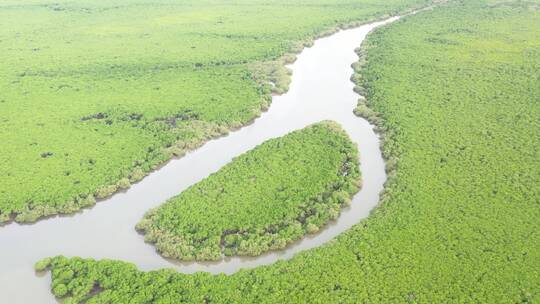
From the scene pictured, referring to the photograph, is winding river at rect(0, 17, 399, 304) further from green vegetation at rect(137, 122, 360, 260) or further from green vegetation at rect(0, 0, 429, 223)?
green vegetation at rect(0, 0, 429, 223)

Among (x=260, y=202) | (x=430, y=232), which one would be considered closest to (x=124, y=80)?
(x=260, y=202)

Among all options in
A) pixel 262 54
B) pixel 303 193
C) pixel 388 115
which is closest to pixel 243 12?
pixel 262 54

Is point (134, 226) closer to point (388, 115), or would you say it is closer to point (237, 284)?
point (237, 284)

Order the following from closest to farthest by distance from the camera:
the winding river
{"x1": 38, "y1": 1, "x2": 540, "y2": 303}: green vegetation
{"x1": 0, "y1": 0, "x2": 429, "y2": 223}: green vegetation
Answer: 1. {"x1": 38, "y1": 1, "x2": 540, "y2": 303}: green vegetation
2. the winding river
3. {"x1": 0, "y1": 0, "x2": 429, "y2": 223}: green vegetation

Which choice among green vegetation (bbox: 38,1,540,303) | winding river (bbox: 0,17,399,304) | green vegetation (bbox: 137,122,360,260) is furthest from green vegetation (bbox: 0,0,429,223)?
green vegetation (bbox: 38,1,540,303)

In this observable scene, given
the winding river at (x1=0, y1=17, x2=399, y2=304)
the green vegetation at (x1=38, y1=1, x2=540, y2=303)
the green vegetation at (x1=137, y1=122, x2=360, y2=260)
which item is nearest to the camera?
the green vegetation at (x1=38, y1=1, x2=540, y2=303)

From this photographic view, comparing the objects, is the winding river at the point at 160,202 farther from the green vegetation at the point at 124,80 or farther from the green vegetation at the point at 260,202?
the green vegetation at the point at 124,80

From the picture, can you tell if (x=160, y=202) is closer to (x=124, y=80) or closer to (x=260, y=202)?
(x=260, y=202)

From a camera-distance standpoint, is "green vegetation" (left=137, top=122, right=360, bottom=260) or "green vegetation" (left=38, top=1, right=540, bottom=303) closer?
"green vegetation" (left=38, top=1, right=540, bottom=303)
